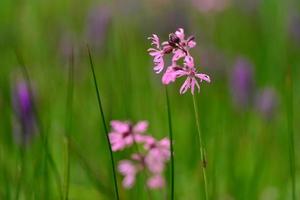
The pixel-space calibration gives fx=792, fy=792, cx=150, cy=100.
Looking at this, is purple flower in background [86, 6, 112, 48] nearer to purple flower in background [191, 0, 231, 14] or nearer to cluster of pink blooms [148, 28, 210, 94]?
purple flower in background [191, 0, 231, 14]

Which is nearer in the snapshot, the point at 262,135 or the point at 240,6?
the point at 262,135

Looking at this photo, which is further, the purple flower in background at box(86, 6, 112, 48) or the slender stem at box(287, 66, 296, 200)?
the purple flower in background at box(86, 6, 112, 48)

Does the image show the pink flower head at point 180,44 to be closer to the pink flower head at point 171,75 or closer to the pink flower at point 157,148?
the pink flower head at point 171,75

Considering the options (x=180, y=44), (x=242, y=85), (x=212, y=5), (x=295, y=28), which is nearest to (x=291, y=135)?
(x=180, y=44)

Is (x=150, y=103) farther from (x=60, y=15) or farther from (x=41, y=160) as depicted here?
(x=60, y=15)

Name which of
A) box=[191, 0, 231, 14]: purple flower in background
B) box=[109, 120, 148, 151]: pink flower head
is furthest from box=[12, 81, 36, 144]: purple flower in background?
box=[191, 0, 231, 14]: purple flower in background

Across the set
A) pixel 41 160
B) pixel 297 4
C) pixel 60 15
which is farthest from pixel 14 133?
pixel 297 4

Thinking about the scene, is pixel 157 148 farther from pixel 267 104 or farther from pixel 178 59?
pixel 267 104
